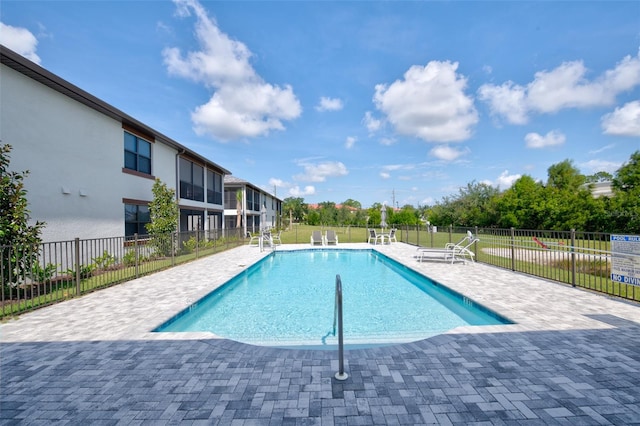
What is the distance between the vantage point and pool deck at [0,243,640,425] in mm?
2332

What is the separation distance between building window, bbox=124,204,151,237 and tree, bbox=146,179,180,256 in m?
Result: 0.51

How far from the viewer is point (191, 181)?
1756 centimetres

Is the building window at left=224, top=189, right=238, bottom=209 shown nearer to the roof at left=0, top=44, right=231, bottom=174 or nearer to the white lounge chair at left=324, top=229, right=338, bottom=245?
the white lounge chair at left=324, top=229, right=338, bottom=245

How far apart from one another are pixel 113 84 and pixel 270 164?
22.6 m

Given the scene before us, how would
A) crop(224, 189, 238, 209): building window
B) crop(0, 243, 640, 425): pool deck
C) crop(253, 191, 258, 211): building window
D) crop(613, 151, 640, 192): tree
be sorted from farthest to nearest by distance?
crop(253, 191, 258, 211): building window
crop(224, 189, 238, 209): building window
crop(613, 151, 640, 192): tree
crop(0, 243, 640, 425): pool deck

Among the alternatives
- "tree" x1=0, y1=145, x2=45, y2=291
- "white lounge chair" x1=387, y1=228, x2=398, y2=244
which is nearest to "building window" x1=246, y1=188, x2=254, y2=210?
"white lounge chair" x1=387, y1=228, x2=398, y2=244

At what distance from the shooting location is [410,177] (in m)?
38.8

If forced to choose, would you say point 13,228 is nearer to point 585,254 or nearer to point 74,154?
point 74,154

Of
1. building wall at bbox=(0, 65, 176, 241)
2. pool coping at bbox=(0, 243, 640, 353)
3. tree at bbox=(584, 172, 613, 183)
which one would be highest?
tree at bbox=(584, 172, 613, 183)

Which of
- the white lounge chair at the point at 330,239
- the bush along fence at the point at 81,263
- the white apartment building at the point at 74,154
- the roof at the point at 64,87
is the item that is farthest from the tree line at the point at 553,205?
the roof at the point at 64,87

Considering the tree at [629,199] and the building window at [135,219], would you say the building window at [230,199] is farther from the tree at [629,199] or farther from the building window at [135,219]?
the tree at [629,199]

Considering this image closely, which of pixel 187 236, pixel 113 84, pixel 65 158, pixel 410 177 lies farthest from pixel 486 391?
pixel 410 177

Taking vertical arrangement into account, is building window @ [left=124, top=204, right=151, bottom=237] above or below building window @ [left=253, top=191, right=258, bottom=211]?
below

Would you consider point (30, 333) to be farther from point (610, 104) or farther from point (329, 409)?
point (610, 104)
